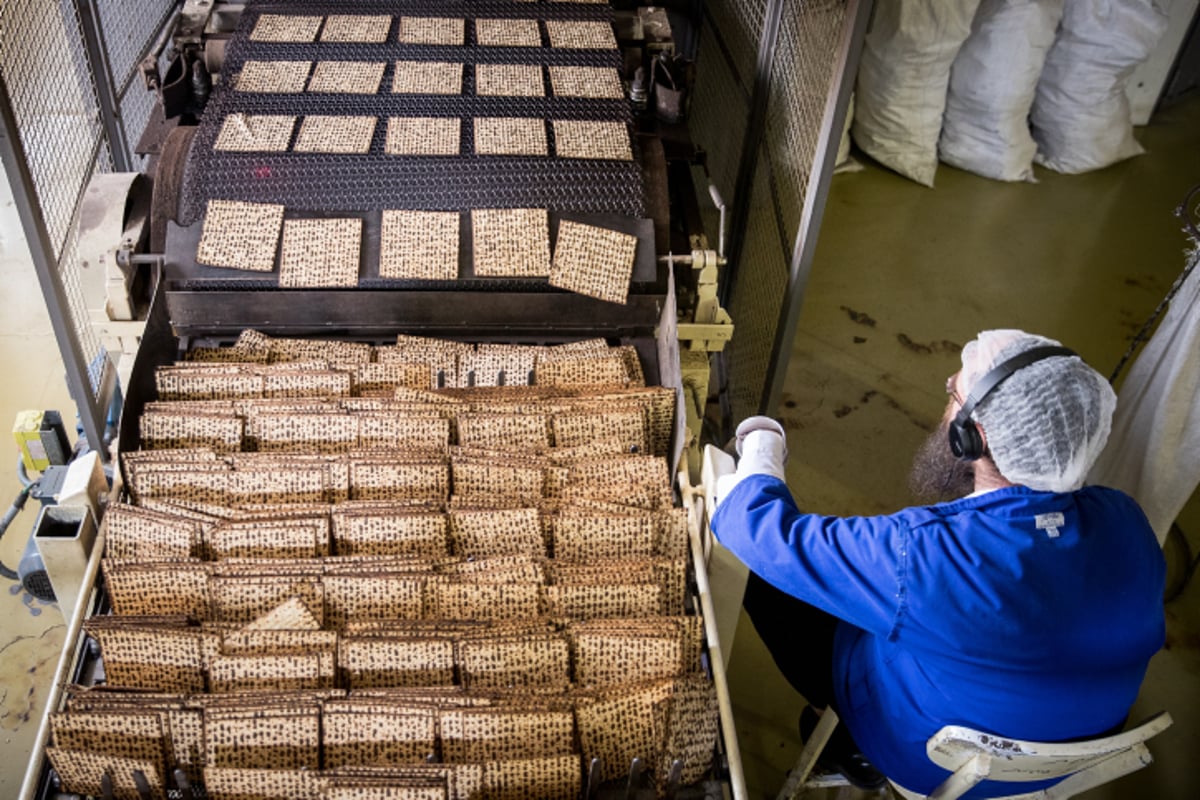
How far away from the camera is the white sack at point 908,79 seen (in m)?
5.43

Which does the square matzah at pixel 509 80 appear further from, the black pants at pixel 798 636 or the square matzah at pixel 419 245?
the black pants at pixel 798 636

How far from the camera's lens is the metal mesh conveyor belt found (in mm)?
3146

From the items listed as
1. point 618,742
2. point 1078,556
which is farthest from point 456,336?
point 1078,556

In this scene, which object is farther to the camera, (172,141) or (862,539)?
(172,141)

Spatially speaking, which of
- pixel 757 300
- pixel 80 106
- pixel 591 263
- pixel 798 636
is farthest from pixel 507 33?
pixel 798 636

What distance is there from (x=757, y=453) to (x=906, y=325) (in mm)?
2877

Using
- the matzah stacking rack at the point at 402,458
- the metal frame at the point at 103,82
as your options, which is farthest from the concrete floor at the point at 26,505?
the matzah stacking rack at the point at 402,458

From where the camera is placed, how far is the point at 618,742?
2170mm

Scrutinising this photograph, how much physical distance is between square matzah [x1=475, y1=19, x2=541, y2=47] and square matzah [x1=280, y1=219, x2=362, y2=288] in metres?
1.17

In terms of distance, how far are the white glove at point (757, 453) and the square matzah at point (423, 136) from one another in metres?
1.41

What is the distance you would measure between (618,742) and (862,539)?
694 millimetres

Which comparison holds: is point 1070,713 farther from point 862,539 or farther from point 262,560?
point 262,560

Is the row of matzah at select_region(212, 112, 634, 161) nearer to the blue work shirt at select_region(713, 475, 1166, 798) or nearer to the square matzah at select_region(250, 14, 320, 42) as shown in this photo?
the square matzah at select_region(250, 14, 320, 42)

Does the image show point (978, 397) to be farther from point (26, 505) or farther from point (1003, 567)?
point (26, 505)
